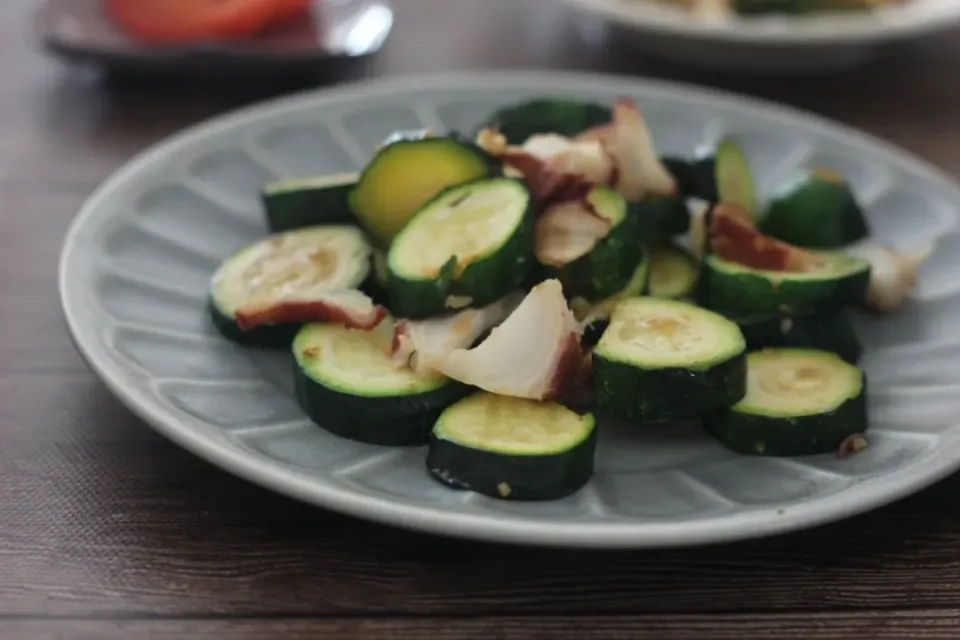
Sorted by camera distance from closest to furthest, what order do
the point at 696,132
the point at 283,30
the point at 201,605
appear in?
the point at 201,605 → the point at 696,132 → the point at 283,30

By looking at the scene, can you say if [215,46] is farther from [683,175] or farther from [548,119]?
[683,175]

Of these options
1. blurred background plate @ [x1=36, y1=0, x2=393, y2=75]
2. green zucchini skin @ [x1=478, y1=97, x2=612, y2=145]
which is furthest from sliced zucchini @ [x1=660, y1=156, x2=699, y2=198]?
blurred background plate @ [x1=36, y1=0, x2=393, y2=75]

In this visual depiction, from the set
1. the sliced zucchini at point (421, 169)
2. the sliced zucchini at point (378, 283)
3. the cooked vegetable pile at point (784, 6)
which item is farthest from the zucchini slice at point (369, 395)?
the cooked vegetable pile at point (784, 6)

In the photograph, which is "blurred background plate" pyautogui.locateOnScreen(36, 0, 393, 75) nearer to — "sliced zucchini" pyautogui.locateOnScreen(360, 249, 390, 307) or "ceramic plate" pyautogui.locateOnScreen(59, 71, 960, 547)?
"ceramic plate" pyautogui.locateOnScreen(59, 71, 960, 547)

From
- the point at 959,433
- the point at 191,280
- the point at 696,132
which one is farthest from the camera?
the point at 696,132

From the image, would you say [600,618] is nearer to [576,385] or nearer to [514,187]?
[576,385]

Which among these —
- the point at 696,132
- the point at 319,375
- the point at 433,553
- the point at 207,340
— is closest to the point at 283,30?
the point at 696,132
